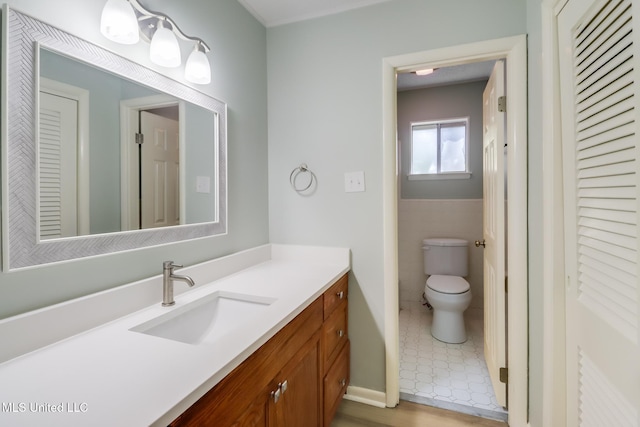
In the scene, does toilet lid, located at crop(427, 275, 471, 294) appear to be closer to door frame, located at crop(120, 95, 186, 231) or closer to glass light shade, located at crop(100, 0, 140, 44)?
door frame, located at crop(120, 95, 186, 231)

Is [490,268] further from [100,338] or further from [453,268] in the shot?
[100,338]

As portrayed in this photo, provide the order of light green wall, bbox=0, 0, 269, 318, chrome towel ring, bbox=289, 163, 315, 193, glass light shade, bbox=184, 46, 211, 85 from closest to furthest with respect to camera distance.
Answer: light green wall, bbox=0, 0, 269, 318 < glass light shade, bbox=184, 46, 211, 85 < chrome towel ring, bbox=289, 163, 315, 193

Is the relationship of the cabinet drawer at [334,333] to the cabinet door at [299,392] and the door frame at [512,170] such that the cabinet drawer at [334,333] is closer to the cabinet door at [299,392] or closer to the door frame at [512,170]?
the cabinet door at [299,392]

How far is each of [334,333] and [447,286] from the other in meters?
1.34

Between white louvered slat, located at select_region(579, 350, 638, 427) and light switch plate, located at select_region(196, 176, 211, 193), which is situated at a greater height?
light switch plate, located at select_region(196, 176, 211, 193)

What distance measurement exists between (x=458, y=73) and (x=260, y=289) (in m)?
2.70

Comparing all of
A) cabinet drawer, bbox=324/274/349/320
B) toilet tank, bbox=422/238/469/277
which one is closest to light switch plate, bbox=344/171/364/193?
cabinet drawer, bbox=324/274/349/320

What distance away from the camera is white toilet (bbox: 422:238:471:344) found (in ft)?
7.89

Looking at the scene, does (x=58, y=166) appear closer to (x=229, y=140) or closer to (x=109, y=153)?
(x=109, y=153)

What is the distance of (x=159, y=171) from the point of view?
1255 mm

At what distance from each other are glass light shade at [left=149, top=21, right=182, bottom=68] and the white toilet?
7.60ft

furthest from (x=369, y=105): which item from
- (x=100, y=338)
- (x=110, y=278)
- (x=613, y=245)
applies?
(x=100, y=338)

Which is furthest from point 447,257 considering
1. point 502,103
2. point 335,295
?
point 335,295

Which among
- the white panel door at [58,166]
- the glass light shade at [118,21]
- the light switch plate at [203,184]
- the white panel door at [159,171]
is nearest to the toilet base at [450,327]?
the light switch plate at [203,184]
